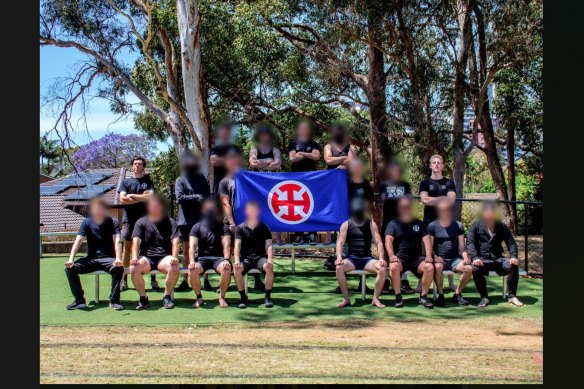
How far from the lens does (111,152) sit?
26156mm

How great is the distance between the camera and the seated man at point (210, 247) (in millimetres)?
8383

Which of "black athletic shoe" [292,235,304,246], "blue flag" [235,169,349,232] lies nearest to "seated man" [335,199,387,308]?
"blue flag" [235,169,349,232]

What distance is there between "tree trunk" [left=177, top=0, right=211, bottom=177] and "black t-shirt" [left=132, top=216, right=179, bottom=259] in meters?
4.23

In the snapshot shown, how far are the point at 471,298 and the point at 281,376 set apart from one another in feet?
13.4

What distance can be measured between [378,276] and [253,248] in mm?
1727

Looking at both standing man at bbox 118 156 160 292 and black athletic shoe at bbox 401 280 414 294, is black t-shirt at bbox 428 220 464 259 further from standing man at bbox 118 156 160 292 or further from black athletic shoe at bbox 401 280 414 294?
standing man at bbox 118 156 160 292

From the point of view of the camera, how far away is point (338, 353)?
679 cm

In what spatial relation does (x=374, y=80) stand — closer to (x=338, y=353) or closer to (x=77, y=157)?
(x=338, y=353)

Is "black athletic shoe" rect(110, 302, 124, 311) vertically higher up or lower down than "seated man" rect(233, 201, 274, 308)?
lower down

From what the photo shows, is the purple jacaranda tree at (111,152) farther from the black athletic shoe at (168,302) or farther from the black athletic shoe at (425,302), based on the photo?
the black athletic shoe at (425,302)

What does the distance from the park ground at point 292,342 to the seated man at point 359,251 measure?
35 cm

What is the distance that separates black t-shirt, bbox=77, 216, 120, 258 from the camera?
28.2 ft

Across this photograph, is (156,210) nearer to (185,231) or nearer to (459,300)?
(185,231)
